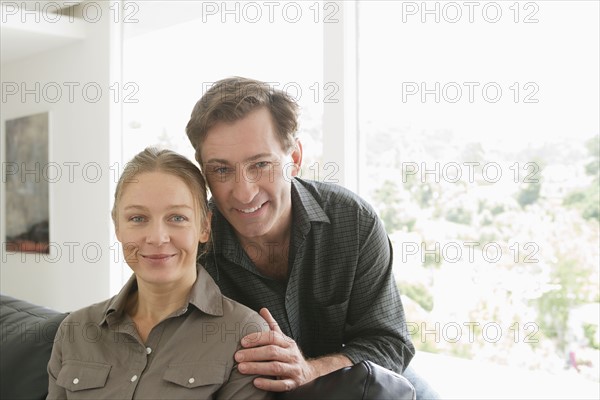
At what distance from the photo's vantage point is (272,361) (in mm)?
1640

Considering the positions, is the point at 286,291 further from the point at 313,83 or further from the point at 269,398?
the point at 313,83

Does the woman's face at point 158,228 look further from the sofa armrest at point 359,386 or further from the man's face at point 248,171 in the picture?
the sofa armrest at point 359,386

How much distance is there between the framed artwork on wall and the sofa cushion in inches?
148

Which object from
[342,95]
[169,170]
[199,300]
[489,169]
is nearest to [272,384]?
[199,300]

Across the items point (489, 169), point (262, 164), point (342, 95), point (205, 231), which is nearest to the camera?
point (205, 231)

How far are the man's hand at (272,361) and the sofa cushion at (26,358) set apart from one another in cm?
71

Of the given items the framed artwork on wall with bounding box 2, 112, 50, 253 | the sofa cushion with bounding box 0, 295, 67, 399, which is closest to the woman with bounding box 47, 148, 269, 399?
the sofa cushion with bounding box 0, 295, 67, 399

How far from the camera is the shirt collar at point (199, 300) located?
1.74 meters

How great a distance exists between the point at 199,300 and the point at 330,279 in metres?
Result: 0.52

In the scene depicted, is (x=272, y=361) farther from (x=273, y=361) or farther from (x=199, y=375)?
(x=199, y=375)

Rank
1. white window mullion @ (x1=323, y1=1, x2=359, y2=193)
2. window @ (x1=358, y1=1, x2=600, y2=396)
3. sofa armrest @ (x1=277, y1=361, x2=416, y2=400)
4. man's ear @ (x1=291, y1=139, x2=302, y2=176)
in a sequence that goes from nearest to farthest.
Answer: sofa armrest @ (x1=277, y1=361, x2=416, y2=400) → man's ear @ (x1=291, y1=139, x2=302, y2=176) → window @ (x1=358, y1=1, x2=600, y2=396) → white window mullion @ (x1=323, y1=1, x2=359, y2=193)

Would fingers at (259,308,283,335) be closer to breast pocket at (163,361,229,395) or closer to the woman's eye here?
breast pocket at (163,361,229,395)

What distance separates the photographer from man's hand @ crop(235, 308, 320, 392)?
5.29 feet

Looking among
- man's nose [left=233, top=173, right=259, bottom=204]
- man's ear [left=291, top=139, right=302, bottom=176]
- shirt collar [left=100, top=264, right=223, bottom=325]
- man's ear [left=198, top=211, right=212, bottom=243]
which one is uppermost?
man's ear [left=291, top=139, right=302, bottom=176]
